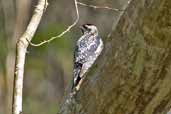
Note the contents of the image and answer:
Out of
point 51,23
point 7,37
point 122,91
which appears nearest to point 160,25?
point 122,91

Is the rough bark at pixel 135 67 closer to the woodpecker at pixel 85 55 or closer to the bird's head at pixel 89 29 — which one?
the woodpecker at pixel 85 55

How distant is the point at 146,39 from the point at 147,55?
0.03 metres

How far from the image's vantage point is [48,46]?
7223mm

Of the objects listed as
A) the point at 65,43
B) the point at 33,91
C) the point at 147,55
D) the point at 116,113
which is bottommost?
the point at 33,91

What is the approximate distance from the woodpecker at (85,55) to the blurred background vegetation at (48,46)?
10.7 ft

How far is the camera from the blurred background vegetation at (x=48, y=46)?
240 inches

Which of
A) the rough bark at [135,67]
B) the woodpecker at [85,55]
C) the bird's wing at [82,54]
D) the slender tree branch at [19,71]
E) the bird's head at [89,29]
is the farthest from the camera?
the bird's head at [89,29]

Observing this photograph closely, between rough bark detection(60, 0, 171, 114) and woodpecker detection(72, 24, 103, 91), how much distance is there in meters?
0.16

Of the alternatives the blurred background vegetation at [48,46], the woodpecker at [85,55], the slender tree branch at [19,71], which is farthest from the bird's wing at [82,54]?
the blurred background vegetation at [48,46]

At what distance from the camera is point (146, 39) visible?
54.4 inches

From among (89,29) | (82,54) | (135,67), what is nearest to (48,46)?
(89,29)

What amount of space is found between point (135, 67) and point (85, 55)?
2.81ft

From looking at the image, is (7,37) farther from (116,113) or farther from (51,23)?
(116,113)

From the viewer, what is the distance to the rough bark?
4.43 ft
